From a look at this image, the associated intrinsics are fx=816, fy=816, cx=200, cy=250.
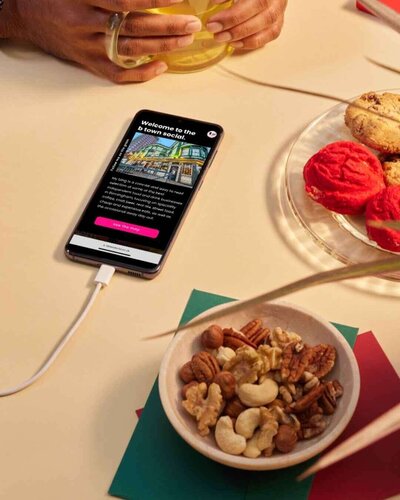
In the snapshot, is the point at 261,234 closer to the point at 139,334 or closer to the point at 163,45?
the point at 139,334

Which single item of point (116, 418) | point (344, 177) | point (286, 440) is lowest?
point (116, 418)

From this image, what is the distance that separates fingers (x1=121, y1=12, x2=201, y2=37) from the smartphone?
0.34 ft

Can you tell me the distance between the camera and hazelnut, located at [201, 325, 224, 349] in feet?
2.46

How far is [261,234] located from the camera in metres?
0.91

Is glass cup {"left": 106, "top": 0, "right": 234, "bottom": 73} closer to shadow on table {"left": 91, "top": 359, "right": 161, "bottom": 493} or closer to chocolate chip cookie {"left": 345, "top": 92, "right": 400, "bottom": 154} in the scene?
chocolate chip cookie {"left": 345, "top": 92, "right": 400, "bottom": 154}

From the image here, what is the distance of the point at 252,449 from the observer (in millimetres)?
678

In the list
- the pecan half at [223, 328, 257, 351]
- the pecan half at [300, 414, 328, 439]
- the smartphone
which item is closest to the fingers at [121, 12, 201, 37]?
the smartphone

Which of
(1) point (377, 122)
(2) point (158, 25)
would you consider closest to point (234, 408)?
(1) point (377, 122)

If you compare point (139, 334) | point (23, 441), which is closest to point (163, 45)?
point (139, 334)

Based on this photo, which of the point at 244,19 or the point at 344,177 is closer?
the point at 344,177

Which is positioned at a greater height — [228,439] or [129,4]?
[129,4]

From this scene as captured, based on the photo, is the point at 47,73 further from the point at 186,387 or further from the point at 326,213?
the point at 186,387

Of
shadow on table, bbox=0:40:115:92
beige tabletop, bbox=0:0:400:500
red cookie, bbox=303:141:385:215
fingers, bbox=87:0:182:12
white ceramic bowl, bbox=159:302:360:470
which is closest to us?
white ceramic bowl, bbox=159:302:360:470

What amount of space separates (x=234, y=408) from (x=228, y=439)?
4 cm
